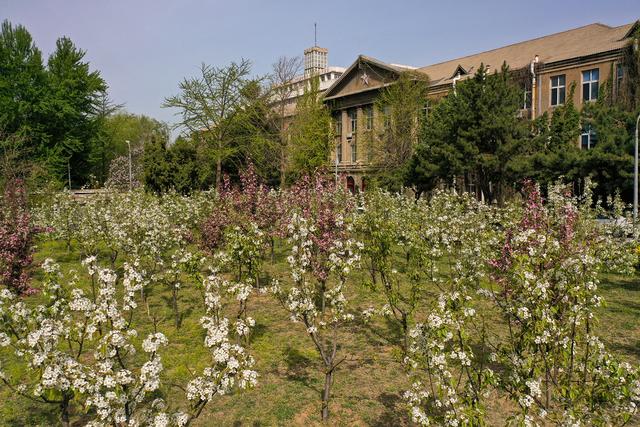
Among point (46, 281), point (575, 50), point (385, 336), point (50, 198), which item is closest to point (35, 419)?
point (46, 281)

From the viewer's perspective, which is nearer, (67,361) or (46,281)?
(67,361)

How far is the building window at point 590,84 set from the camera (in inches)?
1545

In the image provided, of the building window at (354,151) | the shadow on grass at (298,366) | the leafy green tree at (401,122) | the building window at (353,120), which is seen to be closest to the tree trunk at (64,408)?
the shadow on grass at (298,366)

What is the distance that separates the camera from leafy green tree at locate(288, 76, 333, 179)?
5125cm

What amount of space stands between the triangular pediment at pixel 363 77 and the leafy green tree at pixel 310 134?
3.04m

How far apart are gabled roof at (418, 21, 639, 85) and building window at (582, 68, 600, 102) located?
1.62m

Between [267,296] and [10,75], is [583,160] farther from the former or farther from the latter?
[10,75]

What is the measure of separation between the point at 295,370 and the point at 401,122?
41263 mm

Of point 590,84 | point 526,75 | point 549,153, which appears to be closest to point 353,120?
point 526,75

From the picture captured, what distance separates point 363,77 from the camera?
58.6 metres

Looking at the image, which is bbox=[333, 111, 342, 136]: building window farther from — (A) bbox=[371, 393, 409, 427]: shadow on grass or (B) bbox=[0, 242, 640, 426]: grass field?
(A) bbox=[371, 393, 409, 427]: shadow on grass

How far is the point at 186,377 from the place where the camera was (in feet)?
32.6

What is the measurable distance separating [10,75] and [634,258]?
2407 inches

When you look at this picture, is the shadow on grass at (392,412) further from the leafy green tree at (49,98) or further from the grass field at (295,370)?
the leafy green tree at (49,98)
